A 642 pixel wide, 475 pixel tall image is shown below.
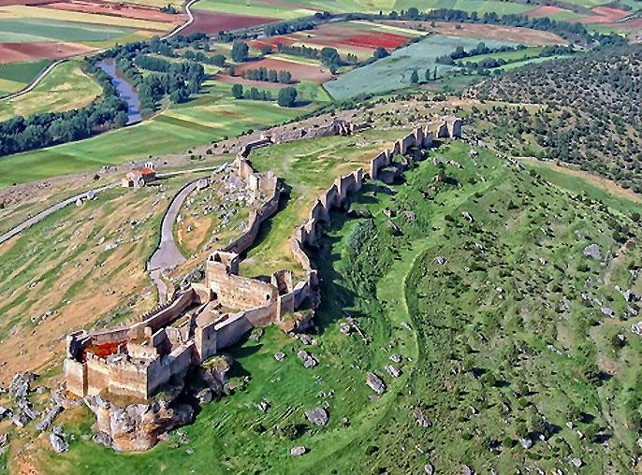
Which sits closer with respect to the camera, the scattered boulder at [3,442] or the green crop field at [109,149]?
the scattered boulder at [3,442]

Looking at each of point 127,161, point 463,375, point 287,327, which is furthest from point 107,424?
point 127,161

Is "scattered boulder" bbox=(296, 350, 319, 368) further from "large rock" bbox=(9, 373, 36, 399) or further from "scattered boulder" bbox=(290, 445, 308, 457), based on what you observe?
"large rock" bbox=(9, 373, 36, 399)

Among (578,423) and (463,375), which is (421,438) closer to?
(463,375)

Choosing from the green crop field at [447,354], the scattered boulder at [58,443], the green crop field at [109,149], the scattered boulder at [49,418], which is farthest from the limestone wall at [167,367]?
the green crop field at [109,149]

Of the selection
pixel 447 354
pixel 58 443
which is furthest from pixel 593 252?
pixel 58 443

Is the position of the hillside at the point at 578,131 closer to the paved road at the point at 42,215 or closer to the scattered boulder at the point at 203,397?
the paved road at the point at 42,215

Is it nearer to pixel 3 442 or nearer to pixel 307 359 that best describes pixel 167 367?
pixel 307 359
